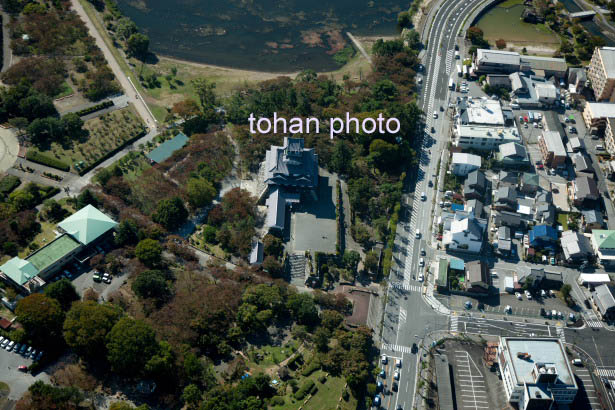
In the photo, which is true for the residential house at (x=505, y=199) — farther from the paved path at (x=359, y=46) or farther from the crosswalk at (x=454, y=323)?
the paved path at (x=359, y=46)

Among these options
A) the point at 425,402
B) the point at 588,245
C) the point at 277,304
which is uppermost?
the point at 588,245

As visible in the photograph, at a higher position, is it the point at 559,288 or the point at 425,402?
the point at 559,288

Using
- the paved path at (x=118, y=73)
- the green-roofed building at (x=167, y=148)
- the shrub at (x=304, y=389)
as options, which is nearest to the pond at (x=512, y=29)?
the green-roofed building at (x=167, y=148)

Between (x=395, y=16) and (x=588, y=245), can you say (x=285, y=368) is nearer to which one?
(x=588, y=245)

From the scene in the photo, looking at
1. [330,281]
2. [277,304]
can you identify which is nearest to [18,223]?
[277,304]

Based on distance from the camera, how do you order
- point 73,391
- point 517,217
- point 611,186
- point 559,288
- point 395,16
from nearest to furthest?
point 73,391 < point 559,288 < point 517,217 < point 611,186 < point 395,16

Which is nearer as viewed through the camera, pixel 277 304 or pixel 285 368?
pixel 285 368

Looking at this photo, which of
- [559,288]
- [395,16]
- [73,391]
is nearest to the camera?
[73,391]
